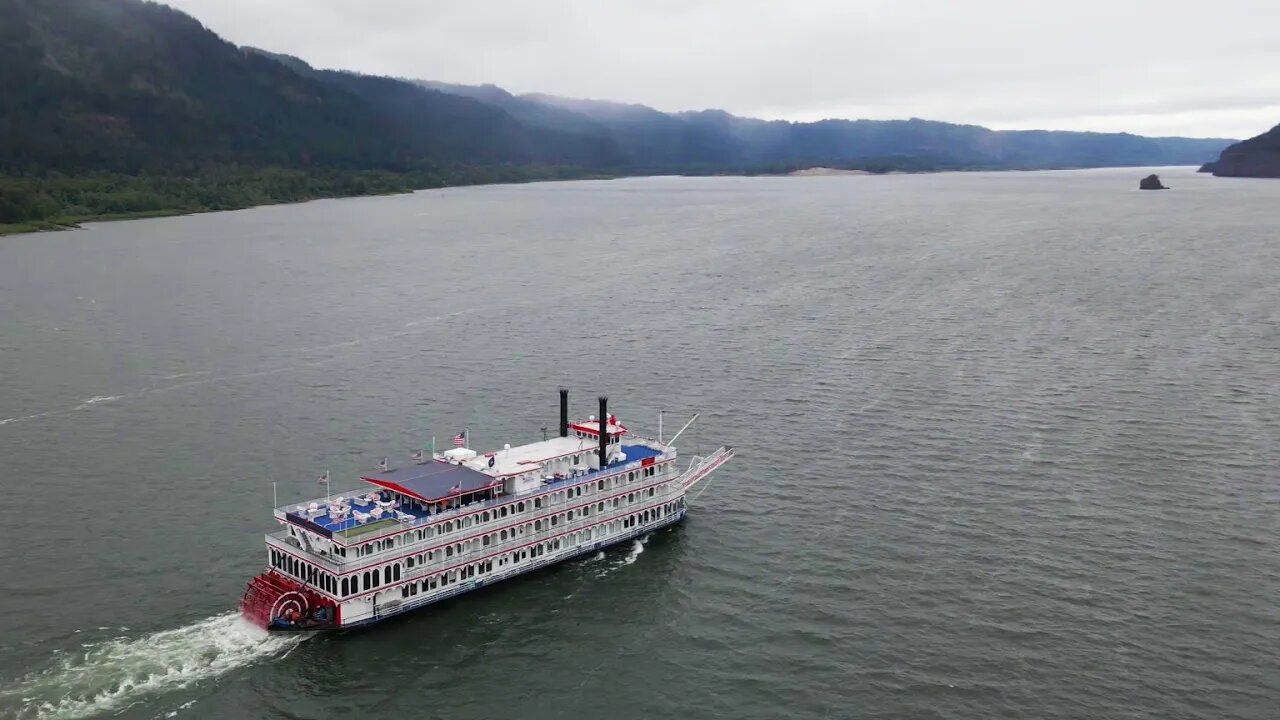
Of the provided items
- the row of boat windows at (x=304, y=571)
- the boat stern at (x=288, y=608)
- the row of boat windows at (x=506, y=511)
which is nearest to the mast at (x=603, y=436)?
the row of boat windows at (x=506, y=511)

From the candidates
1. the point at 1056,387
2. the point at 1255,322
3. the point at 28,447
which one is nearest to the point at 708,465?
the point at 1056,387

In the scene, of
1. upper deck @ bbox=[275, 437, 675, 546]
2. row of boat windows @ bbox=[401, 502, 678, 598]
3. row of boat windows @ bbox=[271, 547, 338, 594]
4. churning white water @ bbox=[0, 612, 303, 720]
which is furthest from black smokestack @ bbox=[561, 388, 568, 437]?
churning white water @ bbox=[0, 612, 303, 720]

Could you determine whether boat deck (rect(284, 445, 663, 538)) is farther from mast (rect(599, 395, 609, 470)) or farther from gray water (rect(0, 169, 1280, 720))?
gray water (rect(0, 169, 1280, 720))

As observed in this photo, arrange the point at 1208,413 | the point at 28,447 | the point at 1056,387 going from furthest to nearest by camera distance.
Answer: the point at 1056,387 → the point at 1208,413 → the point at 28,447

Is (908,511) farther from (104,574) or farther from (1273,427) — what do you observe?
(104,574)

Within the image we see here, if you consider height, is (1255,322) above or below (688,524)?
above

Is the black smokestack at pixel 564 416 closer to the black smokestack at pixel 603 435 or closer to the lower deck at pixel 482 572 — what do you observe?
the black smokestack at pixel 603 435

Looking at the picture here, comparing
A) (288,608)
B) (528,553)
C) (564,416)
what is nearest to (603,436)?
(564,416)
